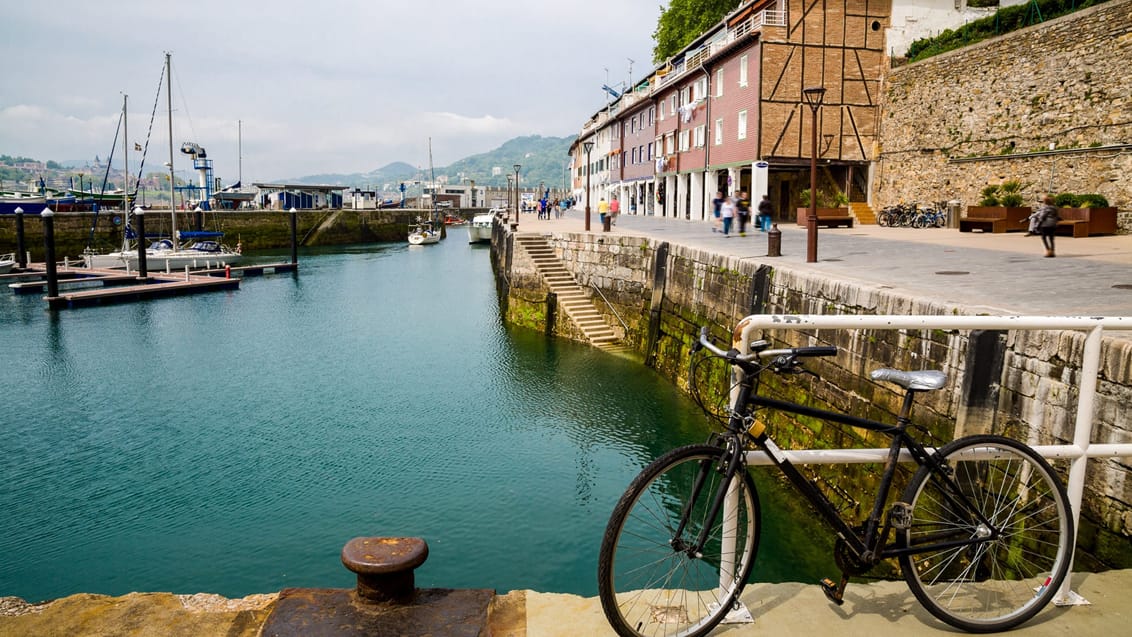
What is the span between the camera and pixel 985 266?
13.4 meters

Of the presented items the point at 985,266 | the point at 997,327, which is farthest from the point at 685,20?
the point at 997,327

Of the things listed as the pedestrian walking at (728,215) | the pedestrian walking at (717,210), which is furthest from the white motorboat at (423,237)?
the pedestrian walking at (728,215)

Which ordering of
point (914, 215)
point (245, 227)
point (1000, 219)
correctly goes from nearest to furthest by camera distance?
point (1000, 219) → point (914, 215) → point (245, 227)

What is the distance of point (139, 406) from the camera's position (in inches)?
636

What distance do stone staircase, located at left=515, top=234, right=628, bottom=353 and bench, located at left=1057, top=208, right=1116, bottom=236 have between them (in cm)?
1206

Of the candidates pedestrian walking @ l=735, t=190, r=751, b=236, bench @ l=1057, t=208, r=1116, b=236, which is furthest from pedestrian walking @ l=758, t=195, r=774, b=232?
bench @ l=1057, t=208, r=1116, b=236

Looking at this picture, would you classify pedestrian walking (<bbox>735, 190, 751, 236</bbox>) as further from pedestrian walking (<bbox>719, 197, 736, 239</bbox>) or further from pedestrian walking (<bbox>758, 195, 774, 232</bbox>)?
pedestrian walking (<bbox>758, 195, 774, 232</bbox>)

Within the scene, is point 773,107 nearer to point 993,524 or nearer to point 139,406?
point 139,406

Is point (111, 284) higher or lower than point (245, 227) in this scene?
lower

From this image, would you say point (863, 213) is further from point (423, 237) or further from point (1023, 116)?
point (423, 237)

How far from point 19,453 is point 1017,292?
53.0 ft

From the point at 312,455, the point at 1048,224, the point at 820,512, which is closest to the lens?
the point at 820,512

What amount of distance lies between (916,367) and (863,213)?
26.9m

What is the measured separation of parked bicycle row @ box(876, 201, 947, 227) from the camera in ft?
92.9
